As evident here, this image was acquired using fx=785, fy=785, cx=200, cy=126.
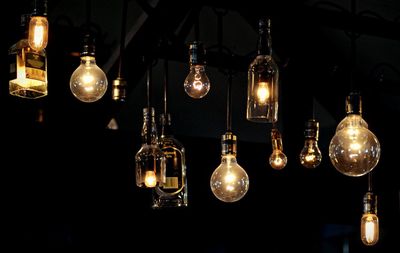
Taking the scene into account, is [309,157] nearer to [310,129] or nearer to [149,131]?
[310,129]

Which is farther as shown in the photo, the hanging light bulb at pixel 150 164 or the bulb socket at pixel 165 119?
the bulb socket at pixel 165 119

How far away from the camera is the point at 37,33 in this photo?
264cm

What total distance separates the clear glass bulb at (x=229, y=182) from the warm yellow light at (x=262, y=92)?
0.66 m

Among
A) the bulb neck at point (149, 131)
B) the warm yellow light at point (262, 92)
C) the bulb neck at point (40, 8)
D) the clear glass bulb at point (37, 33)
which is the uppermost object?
the bulb neck at point (40, 8)

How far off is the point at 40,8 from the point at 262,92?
0.85 meters

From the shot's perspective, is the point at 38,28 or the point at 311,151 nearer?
the point at 38,28

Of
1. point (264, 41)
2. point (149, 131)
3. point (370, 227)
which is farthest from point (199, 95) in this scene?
point (370, 227)

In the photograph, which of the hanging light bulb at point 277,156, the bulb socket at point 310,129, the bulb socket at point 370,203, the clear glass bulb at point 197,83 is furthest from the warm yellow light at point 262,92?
the bulb socket at point 370,203

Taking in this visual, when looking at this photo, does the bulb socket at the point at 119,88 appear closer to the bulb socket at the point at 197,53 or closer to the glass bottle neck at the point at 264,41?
the bulb socket at the point at 197,53

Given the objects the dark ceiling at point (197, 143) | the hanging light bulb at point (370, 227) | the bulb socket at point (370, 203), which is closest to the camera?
the bulb socket at point (370, 203)

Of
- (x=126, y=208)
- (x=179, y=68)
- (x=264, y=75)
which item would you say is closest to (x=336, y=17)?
(x=264, y=75)

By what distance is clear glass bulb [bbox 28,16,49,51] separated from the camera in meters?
2.64

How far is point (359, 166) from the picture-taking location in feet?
9.68

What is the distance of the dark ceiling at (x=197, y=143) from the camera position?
19.5 feet
